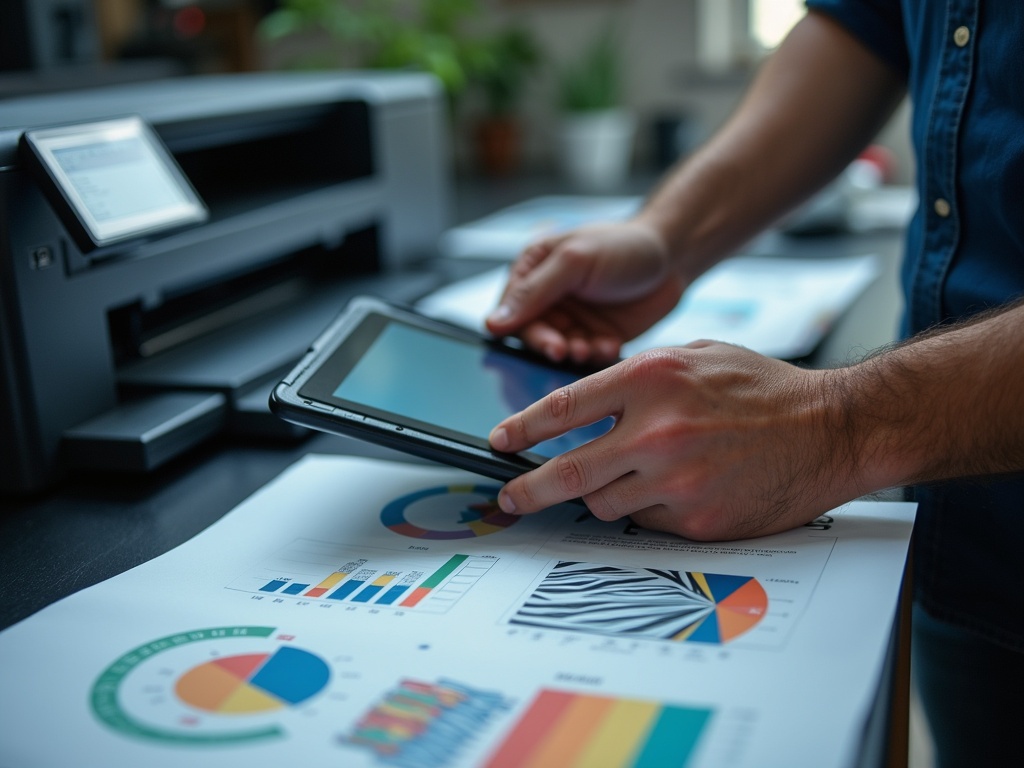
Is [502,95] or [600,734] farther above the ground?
[502,95]

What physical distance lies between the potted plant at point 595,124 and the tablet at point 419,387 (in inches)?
45.5

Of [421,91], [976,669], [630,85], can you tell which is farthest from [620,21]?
[976,669]

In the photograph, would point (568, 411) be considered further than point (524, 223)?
No

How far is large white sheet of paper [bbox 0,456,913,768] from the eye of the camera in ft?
1.22

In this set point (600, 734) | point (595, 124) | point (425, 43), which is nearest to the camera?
point (600, 734)

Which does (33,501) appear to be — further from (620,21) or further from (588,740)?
(620,21)

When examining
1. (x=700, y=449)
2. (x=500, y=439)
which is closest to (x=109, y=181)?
(x=500, y=439)

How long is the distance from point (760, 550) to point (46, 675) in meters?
0.34

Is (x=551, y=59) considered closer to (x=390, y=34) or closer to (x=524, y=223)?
(x=390, y=34)

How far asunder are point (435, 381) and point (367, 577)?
0.17 m

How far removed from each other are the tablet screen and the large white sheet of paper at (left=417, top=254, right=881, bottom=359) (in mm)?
170

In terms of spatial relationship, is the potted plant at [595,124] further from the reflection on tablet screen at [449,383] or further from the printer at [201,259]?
the reflection on tablet screen at [449,383]

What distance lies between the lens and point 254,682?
42cm

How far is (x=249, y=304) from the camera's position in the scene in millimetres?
910
